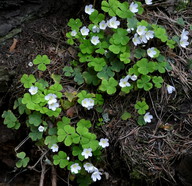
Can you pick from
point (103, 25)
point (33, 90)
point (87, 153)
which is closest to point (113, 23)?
point (103, 25)

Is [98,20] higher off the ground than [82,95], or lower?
higher

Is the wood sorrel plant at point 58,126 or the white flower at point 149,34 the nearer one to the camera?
the wood sorrel plant at point 58,126

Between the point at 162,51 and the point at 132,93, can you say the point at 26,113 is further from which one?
the point at 162,51

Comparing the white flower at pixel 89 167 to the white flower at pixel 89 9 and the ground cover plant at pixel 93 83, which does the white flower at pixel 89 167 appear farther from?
the white flower at pixel 89 9

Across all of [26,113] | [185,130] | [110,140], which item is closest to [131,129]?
[110,140]

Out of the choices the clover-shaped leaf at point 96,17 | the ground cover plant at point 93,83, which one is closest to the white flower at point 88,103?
the ground cover plant at point 93,83

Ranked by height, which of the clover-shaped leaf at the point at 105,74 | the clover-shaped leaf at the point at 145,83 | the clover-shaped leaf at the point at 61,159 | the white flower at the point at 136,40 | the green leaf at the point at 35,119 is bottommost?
the clover-shaped leaf at the point at 61,159

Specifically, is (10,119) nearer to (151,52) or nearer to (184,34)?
(151,52)
